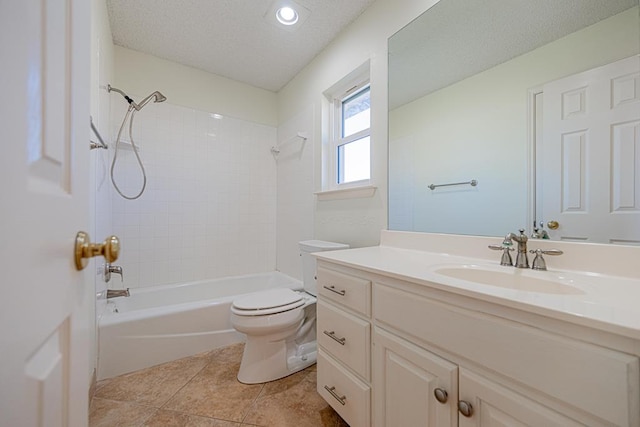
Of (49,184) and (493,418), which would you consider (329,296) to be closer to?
(493,418)

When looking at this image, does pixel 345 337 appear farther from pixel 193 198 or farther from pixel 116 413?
pixel 193 198

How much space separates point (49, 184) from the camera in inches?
14.8

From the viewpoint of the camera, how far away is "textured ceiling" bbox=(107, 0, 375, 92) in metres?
1.71

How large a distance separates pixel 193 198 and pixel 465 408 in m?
2.47

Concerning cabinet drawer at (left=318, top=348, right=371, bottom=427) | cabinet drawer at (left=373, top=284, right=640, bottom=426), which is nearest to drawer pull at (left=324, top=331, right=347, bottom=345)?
cabinet drawer at (left=318, top=348, right=371, bottom=427)

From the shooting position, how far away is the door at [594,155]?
84 cm

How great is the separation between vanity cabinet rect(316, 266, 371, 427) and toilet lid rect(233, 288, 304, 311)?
378 millimetres

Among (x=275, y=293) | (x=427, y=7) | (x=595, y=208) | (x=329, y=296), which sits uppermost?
(x=427, y=7)

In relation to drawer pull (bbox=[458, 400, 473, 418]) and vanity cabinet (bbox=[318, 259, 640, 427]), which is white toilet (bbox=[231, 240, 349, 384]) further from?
drawer pull (bbox=[458, 400, 473, 418])

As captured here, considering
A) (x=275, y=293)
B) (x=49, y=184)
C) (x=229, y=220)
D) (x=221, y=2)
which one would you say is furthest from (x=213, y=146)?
(x=49, y=184)

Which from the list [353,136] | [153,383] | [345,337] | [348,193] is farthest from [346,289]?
[153,383]

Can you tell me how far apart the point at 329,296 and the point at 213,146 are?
2.03 m

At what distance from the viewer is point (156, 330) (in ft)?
5.58

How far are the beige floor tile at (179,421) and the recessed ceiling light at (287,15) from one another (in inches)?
95.4
